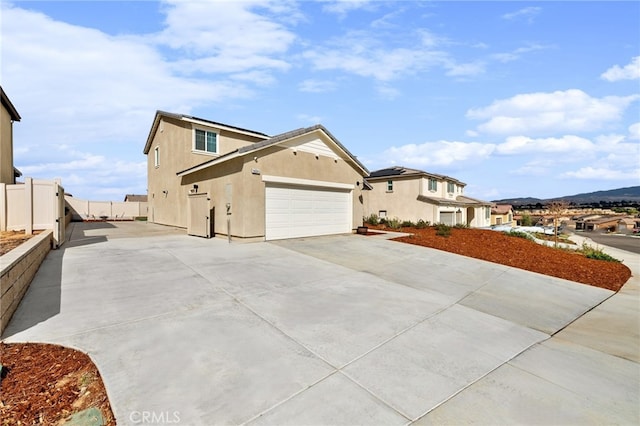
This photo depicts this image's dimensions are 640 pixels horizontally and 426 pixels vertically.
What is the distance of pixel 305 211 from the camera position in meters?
13.0

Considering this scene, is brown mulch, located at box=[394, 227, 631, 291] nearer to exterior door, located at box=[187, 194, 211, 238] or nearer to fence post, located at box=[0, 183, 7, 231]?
exterior door, located at box=[187, 194, 211, 238]

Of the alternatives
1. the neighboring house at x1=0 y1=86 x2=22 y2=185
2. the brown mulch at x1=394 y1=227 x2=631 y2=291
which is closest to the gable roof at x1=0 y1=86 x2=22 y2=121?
the neighboring house at x1=0 y1=86 x2=22 y2=185

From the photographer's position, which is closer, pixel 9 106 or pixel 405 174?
pixel 9 106

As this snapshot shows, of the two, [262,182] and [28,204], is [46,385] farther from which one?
[262,182]

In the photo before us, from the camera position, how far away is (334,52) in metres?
10.8

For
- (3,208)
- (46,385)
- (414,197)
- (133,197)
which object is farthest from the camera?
(133,197)

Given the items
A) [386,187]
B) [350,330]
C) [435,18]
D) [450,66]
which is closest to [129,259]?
[350,330]

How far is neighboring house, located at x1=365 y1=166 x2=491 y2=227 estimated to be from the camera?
82.3 feet

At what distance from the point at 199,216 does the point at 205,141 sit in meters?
5.79

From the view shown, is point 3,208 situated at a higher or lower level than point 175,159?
lower

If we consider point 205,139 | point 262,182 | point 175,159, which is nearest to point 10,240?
point 262,182

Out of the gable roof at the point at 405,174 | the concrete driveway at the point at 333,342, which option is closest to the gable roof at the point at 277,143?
the concrete driveway at the point at 333,342

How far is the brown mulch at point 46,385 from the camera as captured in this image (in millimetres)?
2402

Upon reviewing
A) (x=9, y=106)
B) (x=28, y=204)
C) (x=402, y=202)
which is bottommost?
(x=28, y=204)
